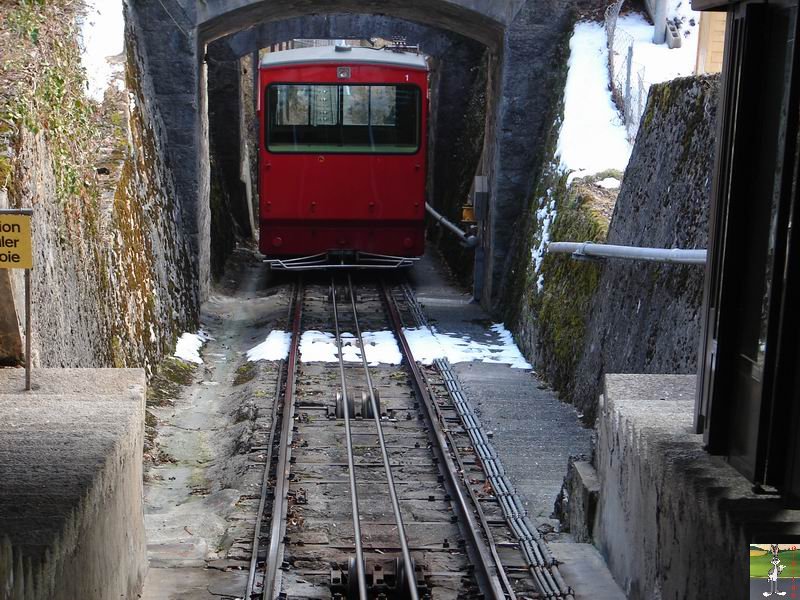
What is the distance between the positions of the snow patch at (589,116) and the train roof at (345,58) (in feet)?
9.39

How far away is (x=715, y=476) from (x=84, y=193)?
25.4 ft

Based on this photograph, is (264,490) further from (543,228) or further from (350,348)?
(543,228)

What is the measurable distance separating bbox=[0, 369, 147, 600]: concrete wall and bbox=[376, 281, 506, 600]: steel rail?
219cm

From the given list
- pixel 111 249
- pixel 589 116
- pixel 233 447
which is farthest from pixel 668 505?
pixel 589 116

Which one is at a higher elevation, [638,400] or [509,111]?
[509,111]

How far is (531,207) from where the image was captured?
15.6 metres

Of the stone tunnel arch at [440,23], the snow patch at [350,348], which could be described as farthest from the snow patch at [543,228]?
the snow patch at [350,348]

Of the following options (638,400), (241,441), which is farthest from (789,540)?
(241,441)

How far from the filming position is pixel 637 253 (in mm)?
9008

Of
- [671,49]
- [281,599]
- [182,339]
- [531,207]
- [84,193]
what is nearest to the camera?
[281,599]

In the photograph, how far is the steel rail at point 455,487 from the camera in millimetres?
7078

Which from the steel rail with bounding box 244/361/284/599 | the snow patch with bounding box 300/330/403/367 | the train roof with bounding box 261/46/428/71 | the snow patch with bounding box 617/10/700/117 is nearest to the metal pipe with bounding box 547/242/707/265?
the snow patch with bounding box 300/330/403/367

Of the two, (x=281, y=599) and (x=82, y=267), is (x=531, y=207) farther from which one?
(x=281, y=599)

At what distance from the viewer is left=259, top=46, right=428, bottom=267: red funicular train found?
681 inches
